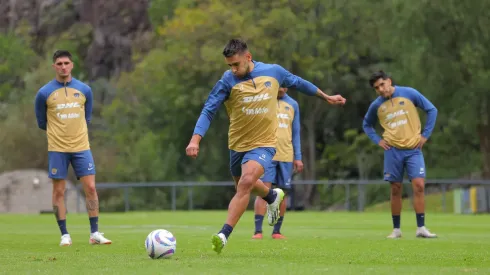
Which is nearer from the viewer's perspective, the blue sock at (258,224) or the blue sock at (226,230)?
the blue sock at (226,230)

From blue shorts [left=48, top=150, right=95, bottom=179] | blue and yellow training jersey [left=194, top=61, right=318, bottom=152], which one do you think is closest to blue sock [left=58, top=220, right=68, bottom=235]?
blue shorts [left=48, top=150, right=95, bottom=179]

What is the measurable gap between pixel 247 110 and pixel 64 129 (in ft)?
11.6

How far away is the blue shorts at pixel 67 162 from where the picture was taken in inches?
570

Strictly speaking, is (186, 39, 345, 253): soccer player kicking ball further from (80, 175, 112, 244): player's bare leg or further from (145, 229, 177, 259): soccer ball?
(80, 175, 112, 244): player's bare leg

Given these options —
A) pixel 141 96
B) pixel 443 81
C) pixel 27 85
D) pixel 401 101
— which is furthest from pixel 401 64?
pixel 401 101

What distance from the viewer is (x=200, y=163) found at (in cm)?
5828

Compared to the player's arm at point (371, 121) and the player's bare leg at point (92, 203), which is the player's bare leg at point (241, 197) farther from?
the player's arm at point (371, 121)

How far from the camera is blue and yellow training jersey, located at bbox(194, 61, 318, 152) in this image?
1188cm

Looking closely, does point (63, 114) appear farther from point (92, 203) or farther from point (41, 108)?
point (92, 203)

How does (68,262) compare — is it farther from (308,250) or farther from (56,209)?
(56,209)

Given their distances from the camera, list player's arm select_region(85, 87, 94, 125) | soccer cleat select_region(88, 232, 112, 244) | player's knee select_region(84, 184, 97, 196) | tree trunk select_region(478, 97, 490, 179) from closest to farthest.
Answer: soccer cleat select_region(88, 232, 112, 244) → player's knee select_region(84, 184, 97, 196) → player's arm select_region(85, 87, 94, 125) → tree trunk select_region(478, 97, 490, 179)

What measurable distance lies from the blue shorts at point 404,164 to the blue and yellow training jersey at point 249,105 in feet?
15.6

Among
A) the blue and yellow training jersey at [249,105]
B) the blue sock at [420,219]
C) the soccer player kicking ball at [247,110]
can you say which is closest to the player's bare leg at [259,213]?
the blue sock at [420,219]

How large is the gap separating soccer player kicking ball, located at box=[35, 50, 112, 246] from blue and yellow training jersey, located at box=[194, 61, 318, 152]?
126 inches
